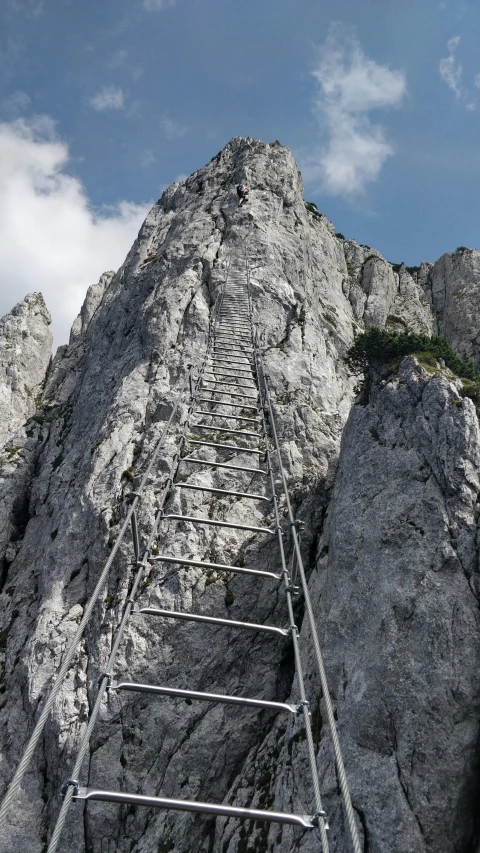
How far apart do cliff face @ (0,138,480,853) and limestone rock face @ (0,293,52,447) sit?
20649 millimetres

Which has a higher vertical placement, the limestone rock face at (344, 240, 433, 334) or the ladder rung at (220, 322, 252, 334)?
the limestone rock face at (344, 240, 433, 334)

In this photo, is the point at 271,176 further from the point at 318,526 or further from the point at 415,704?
the point at 415,704

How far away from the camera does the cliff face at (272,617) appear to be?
37.7ft

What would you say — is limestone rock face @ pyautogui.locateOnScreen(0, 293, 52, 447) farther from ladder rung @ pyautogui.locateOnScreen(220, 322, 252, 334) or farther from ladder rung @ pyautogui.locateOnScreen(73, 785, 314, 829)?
ladder rung @ pyautogui.locateOnScreen(73, 785, 314, 829)

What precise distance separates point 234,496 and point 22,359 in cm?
4363

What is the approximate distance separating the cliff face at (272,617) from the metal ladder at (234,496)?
815mm

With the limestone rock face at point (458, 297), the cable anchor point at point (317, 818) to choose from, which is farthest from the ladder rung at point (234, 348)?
the limestone rock face at point (458, 297)

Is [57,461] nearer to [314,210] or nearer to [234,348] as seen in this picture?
[234,348]

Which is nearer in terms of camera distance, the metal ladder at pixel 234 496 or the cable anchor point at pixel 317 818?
the cable anchor point at pixel 317 818

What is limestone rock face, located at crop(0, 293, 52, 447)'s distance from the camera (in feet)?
160

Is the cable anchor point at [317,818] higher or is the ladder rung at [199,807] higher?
the cable anchor point at [317,818]

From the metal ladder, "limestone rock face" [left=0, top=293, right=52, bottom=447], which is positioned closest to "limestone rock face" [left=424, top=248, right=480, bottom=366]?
the metal ladder

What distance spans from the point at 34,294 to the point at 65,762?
60347 millimetres

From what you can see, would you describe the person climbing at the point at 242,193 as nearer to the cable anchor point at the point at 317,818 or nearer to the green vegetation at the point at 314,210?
the green vegetation at the point at 314,210
